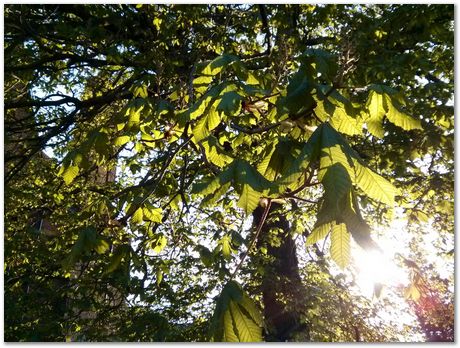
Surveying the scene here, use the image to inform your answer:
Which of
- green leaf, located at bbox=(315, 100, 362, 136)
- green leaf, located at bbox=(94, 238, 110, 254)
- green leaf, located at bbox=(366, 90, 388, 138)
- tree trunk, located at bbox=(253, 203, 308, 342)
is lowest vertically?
tree trunk, located at bbox=(253, 203, 308, 342)

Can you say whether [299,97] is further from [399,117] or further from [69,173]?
[69,173]

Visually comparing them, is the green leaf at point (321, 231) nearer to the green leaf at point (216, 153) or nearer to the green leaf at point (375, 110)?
the green leaf at point (375, 110)

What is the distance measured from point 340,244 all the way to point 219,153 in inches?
41.1

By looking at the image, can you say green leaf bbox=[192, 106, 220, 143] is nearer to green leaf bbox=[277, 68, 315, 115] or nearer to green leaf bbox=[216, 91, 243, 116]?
green leaf bbox=[216, 91, 243, 116]

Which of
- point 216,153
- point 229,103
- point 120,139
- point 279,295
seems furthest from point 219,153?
point 279,295

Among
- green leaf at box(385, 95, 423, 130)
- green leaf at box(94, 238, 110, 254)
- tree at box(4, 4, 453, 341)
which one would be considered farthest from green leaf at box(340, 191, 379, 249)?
green leaf at box(94, 238, 110, 254)

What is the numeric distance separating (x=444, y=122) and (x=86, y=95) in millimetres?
6815

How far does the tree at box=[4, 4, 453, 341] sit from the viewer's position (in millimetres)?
1547

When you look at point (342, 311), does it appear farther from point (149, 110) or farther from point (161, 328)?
point (149, 110)

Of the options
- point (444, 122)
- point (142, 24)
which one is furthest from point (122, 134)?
point (142, 24)

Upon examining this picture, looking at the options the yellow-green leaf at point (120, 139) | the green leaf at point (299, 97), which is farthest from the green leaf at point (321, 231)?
the yellow-green leaf at point (120, 139)

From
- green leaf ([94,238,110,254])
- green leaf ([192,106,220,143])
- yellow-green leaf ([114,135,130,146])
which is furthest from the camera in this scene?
yellow-green leaf ([114,135,130,146])

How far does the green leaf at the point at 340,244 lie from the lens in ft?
4.28

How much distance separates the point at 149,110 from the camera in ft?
8.29
